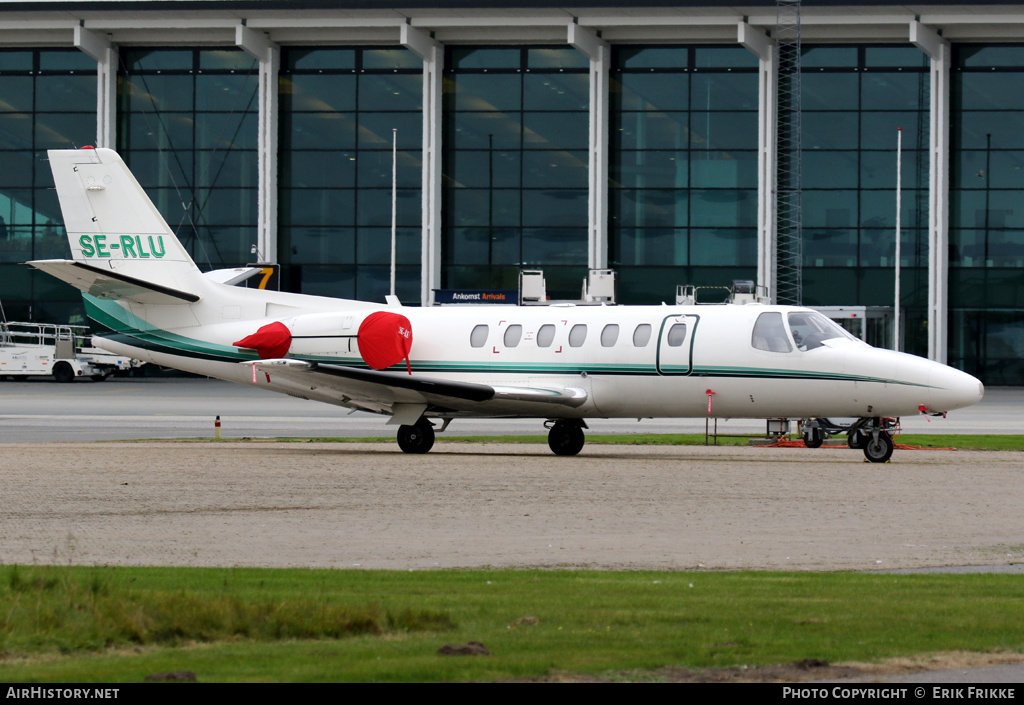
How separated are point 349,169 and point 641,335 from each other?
38.0m

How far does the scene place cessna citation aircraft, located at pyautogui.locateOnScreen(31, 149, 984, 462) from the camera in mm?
22453

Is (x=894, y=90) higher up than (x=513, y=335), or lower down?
higher up

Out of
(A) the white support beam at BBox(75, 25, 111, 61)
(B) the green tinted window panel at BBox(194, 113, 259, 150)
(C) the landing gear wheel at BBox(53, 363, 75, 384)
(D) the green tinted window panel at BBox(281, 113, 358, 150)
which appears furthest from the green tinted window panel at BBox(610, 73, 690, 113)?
(C) the landing gear wheel at BBox(53, 363, 75, 384)

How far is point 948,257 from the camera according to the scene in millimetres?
57438

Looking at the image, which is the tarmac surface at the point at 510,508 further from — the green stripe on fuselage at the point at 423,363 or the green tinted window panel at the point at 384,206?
the green tinted window panel at the point at 384,206

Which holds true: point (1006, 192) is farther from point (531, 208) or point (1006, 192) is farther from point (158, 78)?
point (158, 78)

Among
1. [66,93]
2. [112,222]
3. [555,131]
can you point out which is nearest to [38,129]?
[66,93]

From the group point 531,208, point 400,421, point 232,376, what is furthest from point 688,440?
point 531,208

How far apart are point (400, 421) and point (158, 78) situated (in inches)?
1599

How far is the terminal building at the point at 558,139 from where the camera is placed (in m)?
56.1

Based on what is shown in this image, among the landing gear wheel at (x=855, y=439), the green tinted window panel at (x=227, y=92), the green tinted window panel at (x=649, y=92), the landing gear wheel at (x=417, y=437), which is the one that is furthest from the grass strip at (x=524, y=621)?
the green tinted window panel at (x=227, y=92)

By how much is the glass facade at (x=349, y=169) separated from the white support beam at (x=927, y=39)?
21137 mm

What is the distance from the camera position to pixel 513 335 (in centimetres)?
2478

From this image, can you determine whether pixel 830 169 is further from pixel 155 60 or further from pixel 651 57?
pixel 155 60
